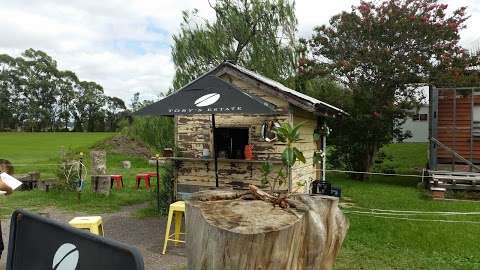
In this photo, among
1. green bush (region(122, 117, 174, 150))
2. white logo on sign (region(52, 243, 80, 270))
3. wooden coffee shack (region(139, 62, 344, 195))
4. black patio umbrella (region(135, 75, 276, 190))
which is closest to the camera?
white logo on sign (region(52, 243, 80, 270))

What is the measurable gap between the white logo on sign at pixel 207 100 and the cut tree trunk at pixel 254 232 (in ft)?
12.2

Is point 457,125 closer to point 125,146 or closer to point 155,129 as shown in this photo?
point 155,129

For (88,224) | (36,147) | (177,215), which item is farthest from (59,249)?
(36,147)

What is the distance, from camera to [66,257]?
6.09 ft

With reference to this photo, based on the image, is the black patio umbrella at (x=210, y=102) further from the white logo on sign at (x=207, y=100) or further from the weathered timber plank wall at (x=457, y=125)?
the weathered timber plank wall at (x=457, y=125)

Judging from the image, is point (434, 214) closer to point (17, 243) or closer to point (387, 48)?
point (387, 48)

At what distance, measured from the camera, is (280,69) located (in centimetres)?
1755

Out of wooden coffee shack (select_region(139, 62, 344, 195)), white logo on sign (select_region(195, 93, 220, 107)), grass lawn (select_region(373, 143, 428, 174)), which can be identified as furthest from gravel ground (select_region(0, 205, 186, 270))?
grass lawn (select_region(373, 143, 428, 174))

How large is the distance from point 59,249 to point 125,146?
87.9ft

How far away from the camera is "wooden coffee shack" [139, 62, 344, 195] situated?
30.4 ft

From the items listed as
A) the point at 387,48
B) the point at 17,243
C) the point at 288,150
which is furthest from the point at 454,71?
the point at 17,243

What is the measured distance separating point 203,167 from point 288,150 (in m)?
4.57

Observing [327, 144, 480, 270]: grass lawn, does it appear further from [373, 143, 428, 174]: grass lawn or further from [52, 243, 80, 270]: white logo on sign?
[373, 143, 428, 174]: grass lawn

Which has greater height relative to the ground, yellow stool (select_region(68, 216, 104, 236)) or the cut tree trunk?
the cut tree trunk
